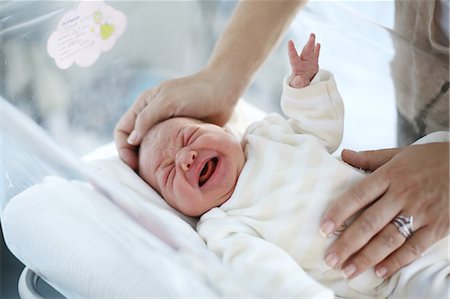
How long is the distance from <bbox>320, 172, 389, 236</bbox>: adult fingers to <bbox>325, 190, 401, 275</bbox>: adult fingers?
0.02 meters

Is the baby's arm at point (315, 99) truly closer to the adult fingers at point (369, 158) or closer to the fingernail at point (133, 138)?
the adult fingers at point (369, 158)

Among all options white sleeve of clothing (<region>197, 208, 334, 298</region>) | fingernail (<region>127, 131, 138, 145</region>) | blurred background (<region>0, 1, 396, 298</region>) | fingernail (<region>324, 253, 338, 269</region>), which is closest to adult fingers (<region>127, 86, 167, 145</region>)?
fingernail (<region>127, 131, 138, 145</region>)

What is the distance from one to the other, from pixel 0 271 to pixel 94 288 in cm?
71

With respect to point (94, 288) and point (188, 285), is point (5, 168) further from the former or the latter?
point (188, 285)

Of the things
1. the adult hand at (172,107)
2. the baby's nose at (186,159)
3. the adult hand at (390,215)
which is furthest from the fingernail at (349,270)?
the adult hand at (172,107)

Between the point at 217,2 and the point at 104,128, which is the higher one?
the point at 217,2

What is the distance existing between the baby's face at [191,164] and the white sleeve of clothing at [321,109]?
0.11m

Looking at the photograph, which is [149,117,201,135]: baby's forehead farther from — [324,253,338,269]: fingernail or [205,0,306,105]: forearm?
[324,253,338,269]: fingernail

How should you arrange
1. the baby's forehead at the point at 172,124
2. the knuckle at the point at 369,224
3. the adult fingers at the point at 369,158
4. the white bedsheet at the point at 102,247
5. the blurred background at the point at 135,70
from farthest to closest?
1. the blurred background at the point at 135,70
2. the baby's forehead at the point at 172,124
3. the adult fingers at the point at 369,158
4. the knuckle at the point at 369,224
5. the white bedsheet at the point at 102,247

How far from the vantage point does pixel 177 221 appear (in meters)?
0.99

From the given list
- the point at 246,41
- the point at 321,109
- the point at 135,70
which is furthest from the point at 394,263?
the point at 135,70

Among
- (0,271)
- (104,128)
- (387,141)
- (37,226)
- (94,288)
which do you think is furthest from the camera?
(0,271)

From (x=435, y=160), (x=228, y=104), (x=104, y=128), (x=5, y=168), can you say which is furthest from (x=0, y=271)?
(x=435, y=160)

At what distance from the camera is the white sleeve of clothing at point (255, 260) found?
823mm
